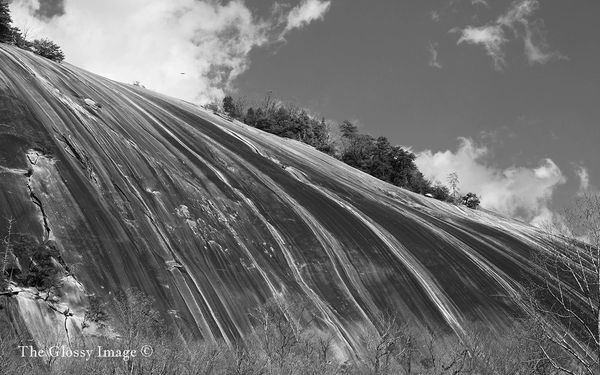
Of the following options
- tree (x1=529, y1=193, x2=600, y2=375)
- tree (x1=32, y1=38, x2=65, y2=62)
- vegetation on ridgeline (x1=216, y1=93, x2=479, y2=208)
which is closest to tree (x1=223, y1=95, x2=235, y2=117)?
vegetation on ridgeline (x1=216, y1=93, x2=479, y2=208)

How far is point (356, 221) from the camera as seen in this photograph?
81.3 ft

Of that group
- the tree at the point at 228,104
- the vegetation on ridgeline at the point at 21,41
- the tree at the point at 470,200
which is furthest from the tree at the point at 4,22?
the tree at the point at 470,200

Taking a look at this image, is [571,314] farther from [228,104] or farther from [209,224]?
[228,104]

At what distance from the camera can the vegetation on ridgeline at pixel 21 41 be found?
1594 inches

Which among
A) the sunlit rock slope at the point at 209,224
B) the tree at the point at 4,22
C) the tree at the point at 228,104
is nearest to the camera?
the sunlit rock slope at the point at 209,224

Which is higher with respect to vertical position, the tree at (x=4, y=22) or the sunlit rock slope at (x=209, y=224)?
the tree at (x=4, y=22)

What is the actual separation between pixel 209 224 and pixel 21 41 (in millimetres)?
34067

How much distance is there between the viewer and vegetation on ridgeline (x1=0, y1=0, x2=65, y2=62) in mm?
40500

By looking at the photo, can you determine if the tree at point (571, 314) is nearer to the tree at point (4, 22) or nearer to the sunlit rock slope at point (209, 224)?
the sunlit rock slope at point (209, 224)

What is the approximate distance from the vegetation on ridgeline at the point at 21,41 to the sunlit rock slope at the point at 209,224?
16814 millimetres

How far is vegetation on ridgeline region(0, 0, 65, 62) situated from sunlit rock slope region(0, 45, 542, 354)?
55.2 feet

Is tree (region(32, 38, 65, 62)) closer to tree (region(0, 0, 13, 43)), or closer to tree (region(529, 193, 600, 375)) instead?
tree (region(0, 0, 13, 43))

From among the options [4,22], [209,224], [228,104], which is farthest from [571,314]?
[228,104]

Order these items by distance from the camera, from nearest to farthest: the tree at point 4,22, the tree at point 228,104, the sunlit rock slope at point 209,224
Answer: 1. the sunlit rock slope at point 209,224
2. the tree at point 4,22
3. the tree at point 228,104
